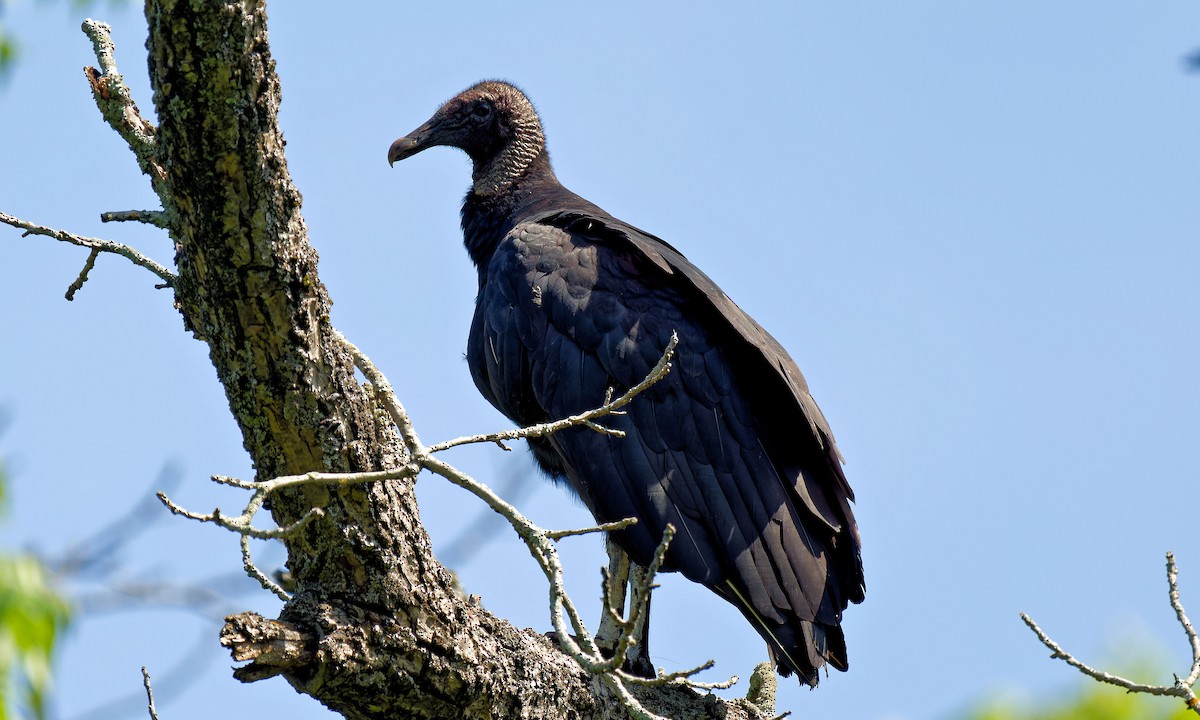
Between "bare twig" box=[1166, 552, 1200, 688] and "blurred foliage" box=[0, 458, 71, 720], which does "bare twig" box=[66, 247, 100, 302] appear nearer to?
"blurred foliage" box=[0, 458, 71, 720]

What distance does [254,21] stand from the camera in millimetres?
2398

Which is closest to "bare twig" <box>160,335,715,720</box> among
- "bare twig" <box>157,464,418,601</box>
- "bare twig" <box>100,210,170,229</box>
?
"bare twig" <box>157,464,418,601</box>

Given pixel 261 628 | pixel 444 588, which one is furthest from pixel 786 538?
pixel 261 628

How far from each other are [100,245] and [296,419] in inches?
Result: 30.7

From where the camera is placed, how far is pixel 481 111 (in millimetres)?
5371

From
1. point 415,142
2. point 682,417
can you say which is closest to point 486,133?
point 415,142

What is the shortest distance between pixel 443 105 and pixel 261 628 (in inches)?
129

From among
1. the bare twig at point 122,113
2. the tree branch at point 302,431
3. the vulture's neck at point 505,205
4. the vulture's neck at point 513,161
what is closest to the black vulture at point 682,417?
the vulture's neck at point 505,205

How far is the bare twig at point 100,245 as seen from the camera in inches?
116

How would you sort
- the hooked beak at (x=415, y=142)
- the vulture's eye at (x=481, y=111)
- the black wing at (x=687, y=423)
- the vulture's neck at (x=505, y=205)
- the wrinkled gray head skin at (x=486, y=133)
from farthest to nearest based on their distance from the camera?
the vulture's eye at (x=481, y=111), the wrinkled gray head skin at (x=486, y=133), the hooked beak at (x=415, y=142), the vulture's neck at (x=505, y=205), the black wing at (x=687, y=423)

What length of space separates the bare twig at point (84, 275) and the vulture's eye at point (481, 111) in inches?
97.7

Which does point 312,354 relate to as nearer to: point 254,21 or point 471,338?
point 254,21

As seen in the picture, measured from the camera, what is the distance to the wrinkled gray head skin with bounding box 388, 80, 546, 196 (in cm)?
520

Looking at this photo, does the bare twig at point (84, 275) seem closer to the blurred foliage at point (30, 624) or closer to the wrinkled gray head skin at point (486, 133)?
the blurred foliage at point (30, 624)
